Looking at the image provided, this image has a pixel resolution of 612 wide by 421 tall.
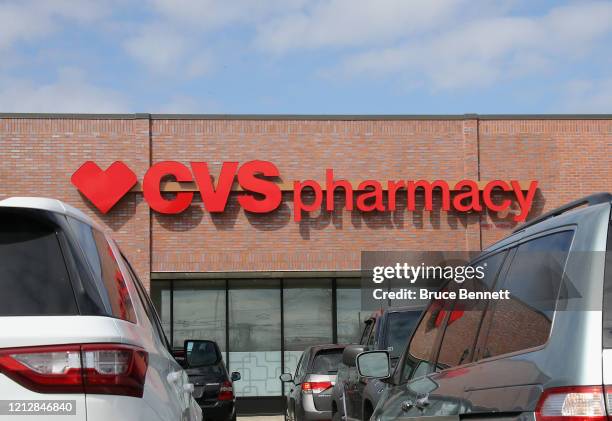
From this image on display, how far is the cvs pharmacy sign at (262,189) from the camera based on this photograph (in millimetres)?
23234

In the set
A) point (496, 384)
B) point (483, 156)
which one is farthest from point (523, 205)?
point (496, 384)

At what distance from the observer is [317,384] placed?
14219mm

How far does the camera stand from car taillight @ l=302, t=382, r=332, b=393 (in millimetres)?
14141

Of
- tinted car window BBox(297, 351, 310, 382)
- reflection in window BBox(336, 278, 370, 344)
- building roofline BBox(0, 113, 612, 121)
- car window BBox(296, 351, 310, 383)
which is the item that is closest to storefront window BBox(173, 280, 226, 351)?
reflection in window BBox(336, 278, 370, 344)

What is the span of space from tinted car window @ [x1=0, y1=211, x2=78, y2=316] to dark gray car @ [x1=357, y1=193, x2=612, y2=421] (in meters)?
1.62

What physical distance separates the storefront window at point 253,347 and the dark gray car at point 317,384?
31.4 feet

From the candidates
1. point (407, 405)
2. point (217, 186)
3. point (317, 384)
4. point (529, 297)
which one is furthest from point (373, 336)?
point (217, 186)

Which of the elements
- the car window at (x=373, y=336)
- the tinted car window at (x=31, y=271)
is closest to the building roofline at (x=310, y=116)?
the car window at (x=373, y=336)

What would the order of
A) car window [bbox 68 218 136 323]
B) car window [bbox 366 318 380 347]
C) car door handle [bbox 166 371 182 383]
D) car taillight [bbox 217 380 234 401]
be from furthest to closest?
car taillight [bbox 217 380 234 401] → car window [bbox 366 318 380 347] → car door handle [bbox 166 371 182 383] → car window [bbox 68 218 136 323]

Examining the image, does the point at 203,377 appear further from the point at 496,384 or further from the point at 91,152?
the point at 496,384

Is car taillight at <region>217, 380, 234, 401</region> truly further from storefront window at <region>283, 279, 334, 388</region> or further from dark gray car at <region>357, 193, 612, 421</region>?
dark gray car at <region>357, 193, 612, 421</region>

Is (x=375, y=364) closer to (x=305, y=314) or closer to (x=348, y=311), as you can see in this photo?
(x=305, y=314)

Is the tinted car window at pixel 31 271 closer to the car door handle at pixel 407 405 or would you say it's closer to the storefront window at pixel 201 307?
the car door handle at pixel 407 405

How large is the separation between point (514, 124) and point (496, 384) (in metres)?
21.1
